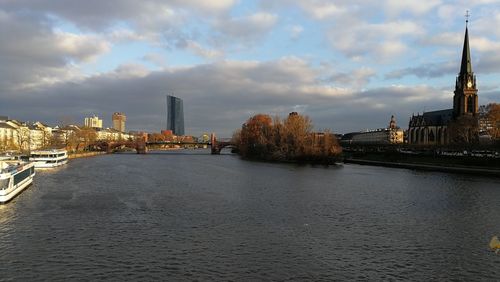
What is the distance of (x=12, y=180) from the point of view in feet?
109

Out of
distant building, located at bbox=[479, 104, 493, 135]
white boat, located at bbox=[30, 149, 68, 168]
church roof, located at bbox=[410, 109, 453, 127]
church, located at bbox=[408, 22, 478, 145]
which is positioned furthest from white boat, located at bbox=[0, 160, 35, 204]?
church roof, located at bbox=[410, 109, 453, 127]

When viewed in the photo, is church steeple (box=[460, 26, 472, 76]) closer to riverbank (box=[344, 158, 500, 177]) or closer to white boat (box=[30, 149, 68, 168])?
riverbank (box=[344, 158, 500, 177])

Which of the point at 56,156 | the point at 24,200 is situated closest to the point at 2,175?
the point at 24,200

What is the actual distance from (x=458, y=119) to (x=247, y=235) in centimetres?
9743

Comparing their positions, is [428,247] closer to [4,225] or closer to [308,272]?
[308,272]

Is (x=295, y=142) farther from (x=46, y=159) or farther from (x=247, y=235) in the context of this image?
(x=247, y=235)

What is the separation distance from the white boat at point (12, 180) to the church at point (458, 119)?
78.7 metres

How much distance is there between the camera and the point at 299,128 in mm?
84812

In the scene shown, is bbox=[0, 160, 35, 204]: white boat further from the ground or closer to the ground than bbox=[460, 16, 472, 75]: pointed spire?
closer to the ground

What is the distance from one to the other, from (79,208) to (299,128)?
60504 mm

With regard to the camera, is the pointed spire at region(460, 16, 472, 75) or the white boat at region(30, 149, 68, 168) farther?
the pointed spire at region(460, 16, 472, 75)

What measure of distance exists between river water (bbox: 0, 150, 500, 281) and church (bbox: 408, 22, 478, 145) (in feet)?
207

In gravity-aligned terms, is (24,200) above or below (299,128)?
below

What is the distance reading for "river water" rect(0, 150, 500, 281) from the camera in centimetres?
1569
